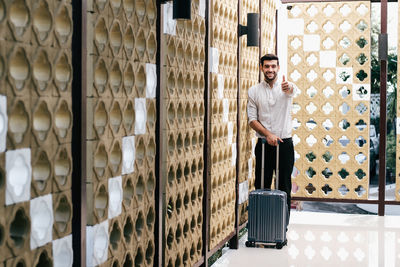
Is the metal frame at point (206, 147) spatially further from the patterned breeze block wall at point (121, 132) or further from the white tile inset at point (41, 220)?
the white tile inset at point (41, 220)

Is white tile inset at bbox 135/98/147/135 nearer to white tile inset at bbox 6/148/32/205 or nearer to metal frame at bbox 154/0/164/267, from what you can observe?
metal frame at bbox 154/0/164/267

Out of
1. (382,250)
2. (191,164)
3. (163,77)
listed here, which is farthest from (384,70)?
(163,77)

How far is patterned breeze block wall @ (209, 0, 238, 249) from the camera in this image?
12.5ft

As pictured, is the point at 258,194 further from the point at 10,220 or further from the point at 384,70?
the point at 10,220

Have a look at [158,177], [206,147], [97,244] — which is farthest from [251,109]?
[97,244]

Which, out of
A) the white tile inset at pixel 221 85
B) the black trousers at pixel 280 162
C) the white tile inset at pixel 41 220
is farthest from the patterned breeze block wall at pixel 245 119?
the white tile inset at pixel 41 220

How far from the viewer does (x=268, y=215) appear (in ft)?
14.9

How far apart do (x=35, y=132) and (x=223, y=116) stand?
249 centimetres

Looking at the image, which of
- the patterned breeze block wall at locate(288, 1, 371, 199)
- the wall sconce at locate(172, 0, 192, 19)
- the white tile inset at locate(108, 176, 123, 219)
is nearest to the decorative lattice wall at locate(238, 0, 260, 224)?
the patterned breeze block wall at locate(288, 1, 371, 199)

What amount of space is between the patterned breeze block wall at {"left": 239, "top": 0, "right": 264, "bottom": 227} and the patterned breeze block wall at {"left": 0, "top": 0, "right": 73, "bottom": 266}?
2.89m

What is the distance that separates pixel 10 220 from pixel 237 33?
3.15 meters

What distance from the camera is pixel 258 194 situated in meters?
4.54

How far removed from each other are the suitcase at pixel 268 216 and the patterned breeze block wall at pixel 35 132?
277 centimetres

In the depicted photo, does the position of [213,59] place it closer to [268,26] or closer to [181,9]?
[181,9]
